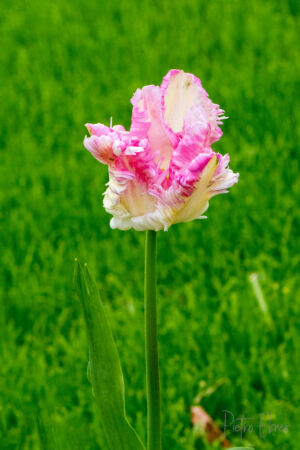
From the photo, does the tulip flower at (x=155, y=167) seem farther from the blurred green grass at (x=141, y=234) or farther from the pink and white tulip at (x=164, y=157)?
the blurred green grass at (x=141, y=234)

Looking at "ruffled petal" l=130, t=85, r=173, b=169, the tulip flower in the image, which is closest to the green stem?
the tulip flower

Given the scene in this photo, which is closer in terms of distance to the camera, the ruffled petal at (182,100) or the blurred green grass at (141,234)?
the ruffled petal at (182,100)

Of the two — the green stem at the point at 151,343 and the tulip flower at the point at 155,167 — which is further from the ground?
the tulip flower at the point at 155,167

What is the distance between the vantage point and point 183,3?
140 inches

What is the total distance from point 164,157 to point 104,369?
30cm

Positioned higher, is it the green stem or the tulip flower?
the tulip flower

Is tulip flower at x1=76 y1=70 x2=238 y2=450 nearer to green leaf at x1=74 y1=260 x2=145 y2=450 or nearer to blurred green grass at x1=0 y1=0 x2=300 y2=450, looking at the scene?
green leaf at x1=74 y1=260 x2=145 y2=450

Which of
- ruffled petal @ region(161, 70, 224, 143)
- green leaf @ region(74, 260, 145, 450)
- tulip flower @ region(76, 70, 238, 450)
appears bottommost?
green leaf @ region(74, 260, 145, 450)

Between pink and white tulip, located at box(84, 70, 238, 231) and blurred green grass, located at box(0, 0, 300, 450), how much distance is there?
41cm

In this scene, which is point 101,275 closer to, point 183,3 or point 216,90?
point 216,90

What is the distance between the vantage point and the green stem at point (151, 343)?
0.92 metres

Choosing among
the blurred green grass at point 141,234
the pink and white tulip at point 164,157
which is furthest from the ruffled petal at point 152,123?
the blurred green grass at point 141,234

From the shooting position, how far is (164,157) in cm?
91

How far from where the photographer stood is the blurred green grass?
168 cm
